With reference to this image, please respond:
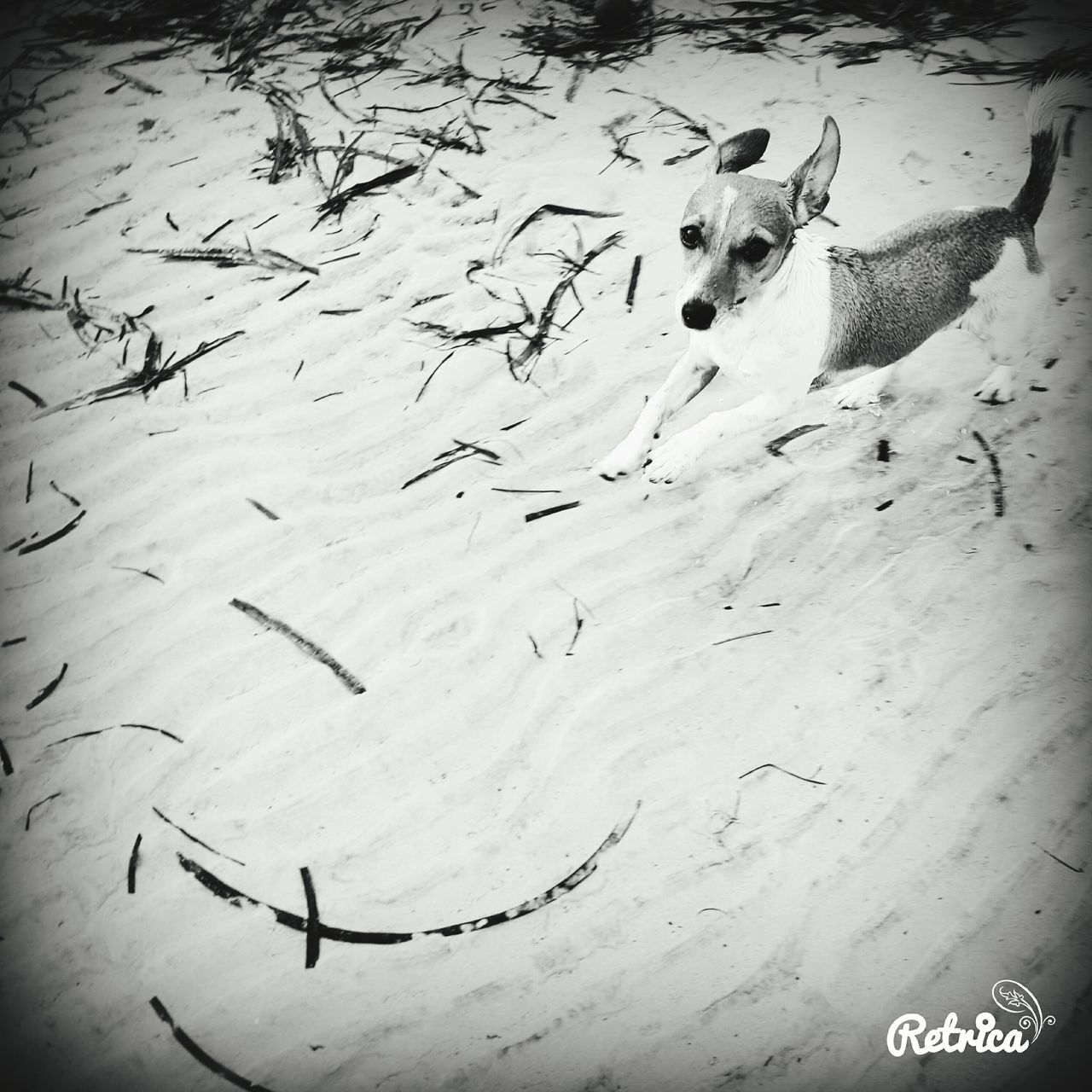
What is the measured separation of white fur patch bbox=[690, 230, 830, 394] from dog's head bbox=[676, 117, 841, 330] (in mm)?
72

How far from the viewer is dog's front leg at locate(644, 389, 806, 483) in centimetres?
251

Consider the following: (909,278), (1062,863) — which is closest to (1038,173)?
(909,278)

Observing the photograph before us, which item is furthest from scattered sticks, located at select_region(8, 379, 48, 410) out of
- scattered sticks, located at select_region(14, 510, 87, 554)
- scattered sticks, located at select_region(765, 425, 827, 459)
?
scattered sticks, located at select_region(765, 425, 827, 459)

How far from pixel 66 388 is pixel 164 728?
176cm

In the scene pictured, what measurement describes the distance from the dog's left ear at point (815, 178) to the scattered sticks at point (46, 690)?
2.95 metres

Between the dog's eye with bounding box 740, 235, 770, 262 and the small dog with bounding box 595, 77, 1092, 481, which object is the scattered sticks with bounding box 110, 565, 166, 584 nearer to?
the small dog with bounding box 595, 77, 1092, 481

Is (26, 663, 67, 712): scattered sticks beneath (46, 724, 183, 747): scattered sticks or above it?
above

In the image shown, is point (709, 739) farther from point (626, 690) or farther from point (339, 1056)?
point (339, 1056)

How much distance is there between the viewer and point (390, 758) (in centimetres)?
213

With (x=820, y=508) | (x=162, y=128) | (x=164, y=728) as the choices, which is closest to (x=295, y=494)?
(x=164, y=728)

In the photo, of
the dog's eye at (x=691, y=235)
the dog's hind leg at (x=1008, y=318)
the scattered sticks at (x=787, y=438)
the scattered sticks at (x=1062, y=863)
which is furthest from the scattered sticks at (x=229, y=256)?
the scattered sticks at (x=1062, y=863)

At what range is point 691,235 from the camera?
2.22m

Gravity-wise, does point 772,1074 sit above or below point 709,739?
below

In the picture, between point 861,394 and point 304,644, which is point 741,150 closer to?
point 861,394
